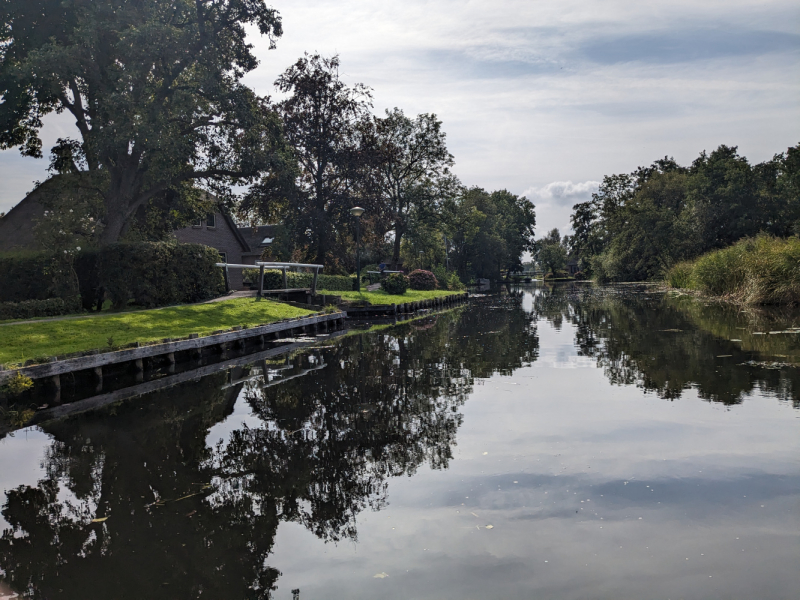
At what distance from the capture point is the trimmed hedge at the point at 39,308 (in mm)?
17312

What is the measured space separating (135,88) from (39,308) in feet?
30.9

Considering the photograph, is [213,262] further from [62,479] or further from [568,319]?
[62,479]

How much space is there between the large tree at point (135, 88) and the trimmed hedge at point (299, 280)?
5.69 meters

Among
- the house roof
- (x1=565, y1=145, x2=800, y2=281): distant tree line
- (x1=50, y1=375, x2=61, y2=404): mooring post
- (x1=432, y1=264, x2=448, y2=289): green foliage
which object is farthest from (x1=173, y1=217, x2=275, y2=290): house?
(x1=565, y1=145, x2=800, y2=281): distant tree line

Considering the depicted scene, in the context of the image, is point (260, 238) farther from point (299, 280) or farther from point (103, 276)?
point (103, 276)

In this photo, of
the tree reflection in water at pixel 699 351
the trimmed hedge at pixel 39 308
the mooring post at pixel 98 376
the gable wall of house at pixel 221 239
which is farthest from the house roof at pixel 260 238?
the mooring post at pixel 98 376

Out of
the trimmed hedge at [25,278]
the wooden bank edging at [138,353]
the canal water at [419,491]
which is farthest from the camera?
the trimmed hedge at [25,278]

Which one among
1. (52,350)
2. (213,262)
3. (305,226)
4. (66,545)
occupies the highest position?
(305,226)

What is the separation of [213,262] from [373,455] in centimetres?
1790

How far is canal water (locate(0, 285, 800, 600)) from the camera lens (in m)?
4.26

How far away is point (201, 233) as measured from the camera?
42062mm

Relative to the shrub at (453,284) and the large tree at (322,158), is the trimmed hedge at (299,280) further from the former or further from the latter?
the shrub at (453,284)

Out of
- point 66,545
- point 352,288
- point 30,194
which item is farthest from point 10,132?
point 66,545

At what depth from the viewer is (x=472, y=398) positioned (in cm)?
991
